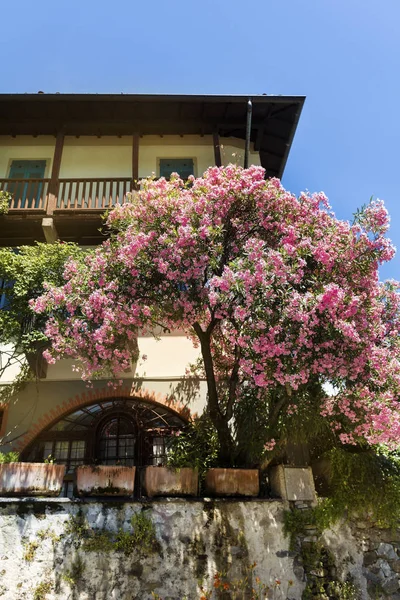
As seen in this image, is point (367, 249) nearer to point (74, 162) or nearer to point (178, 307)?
point (178, 307)

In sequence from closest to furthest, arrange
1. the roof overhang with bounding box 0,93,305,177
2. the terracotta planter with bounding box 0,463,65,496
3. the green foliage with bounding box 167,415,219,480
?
1. the terracotta planter with bounding box 0,463,65,496
2. the green foliage with bounding box 167,415,219,480
3. the roof overhang with bounding box 0,93,305,177

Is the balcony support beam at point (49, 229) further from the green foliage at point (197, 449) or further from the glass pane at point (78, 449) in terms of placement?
the green foliage at point (197, 449)

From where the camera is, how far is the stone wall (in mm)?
5781

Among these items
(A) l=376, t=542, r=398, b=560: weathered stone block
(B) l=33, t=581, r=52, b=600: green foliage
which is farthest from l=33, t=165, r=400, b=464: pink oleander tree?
(B) l=33, t=581, r=52, b=600: green foliage

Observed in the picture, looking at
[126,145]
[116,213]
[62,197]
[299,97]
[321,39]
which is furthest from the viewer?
[126,145]

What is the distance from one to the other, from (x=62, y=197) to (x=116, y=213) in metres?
3.95

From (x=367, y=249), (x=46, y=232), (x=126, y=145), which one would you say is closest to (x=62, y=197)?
(x=46, y=232)

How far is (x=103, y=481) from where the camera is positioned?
6.59 m

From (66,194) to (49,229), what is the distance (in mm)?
1781

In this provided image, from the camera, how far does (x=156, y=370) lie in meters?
9.63

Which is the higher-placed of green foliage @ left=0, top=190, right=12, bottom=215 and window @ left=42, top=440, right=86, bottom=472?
green foliage @ left=0, top=190, right=12, bottom=215

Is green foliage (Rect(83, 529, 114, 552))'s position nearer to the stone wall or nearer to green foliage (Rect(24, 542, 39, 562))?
the stone wall

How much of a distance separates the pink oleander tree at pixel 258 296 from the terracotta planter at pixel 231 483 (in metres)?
0.52

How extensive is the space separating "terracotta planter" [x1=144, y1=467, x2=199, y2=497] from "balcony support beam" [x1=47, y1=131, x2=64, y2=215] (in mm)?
6740
